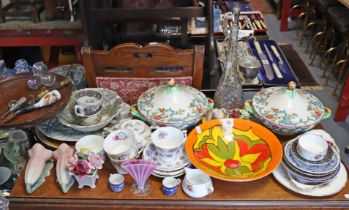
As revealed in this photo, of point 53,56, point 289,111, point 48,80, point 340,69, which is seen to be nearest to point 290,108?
point 289,111

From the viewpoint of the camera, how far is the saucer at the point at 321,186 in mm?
983

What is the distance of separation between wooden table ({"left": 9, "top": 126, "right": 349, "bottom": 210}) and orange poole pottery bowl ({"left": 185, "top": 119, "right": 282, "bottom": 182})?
0.05 metres

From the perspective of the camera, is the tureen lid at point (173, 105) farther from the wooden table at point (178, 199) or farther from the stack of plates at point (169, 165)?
the wooden table at point (178, 199)

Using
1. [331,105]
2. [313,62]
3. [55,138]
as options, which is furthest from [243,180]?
[313,62]

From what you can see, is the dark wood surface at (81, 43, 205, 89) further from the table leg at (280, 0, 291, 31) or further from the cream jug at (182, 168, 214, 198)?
the table leg at (280, 0, 291, 31)

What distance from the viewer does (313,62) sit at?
3309 mm

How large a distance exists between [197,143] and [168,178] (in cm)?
15

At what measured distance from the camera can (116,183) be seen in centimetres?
100

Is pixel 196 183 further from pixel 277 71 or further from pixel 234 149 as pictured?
pixel 277 71

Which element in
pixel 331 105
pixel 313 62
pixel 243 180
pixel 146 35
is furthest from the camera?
pixel 313 62

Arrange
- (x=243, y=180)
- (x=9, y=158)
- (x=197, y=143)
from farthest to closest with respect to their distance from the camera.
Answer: (x=9, y=158) < (x=197, y=143) < (x=243, y=180)

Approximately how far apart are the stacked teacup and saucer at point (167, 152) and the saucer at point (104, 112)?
19 centimetres

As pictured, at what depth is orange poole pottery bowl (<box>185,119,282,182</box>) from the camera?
39.7 inches

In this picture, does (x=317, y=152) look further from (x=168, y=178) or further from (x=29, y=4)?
(x=29, y=4)
